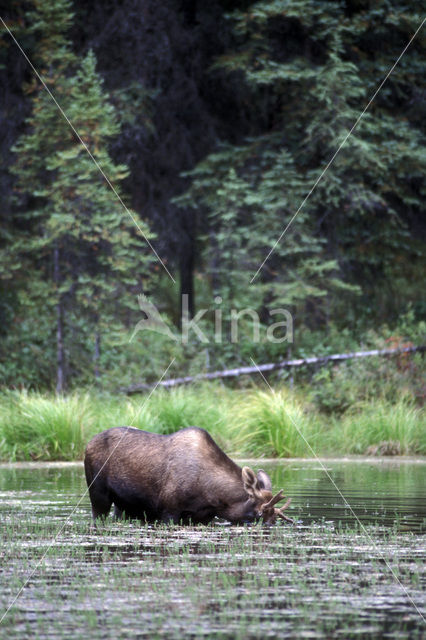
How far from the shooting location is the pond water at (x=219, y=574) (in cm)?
605

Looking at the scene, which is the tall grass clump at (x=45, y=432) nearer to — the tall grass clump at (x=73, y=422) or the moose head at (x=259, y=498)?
the tall grass clump at (x=73, y=422)

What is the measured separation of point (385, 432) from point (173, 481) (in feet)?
31.9

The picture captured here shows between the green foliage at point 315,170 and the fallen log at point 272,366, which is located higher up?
the green foliage at point 315,170

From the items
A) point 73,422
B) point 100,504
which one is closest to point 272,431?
point 73,422

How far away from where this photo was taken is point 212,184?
95.8 feet

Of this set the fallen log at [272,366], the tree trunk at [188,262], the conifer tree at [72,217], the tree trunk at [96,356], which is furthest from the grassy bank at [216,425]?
the tree trunk at [188,262]

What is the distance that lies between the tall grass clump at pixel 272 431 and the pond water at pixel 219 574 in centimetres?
616

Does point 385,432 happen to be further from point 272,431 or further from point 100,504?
point 100,504

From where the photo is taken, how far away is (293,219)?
27484 millimetres

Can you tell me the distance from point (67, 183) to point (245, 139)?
18.5 ft

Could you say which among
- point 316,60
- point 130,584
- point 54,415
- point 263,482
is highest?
point 316,60

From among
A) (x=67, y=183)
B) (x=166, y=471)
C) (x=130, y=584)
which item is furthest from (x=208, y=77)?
(x=130, y=584)

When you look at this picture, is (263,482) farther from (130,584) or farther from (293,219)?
(293,219)

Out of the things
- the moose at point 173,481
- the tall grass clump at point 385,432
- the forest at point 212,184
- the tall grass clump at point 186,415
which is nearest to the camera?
the moose at point 173,481
